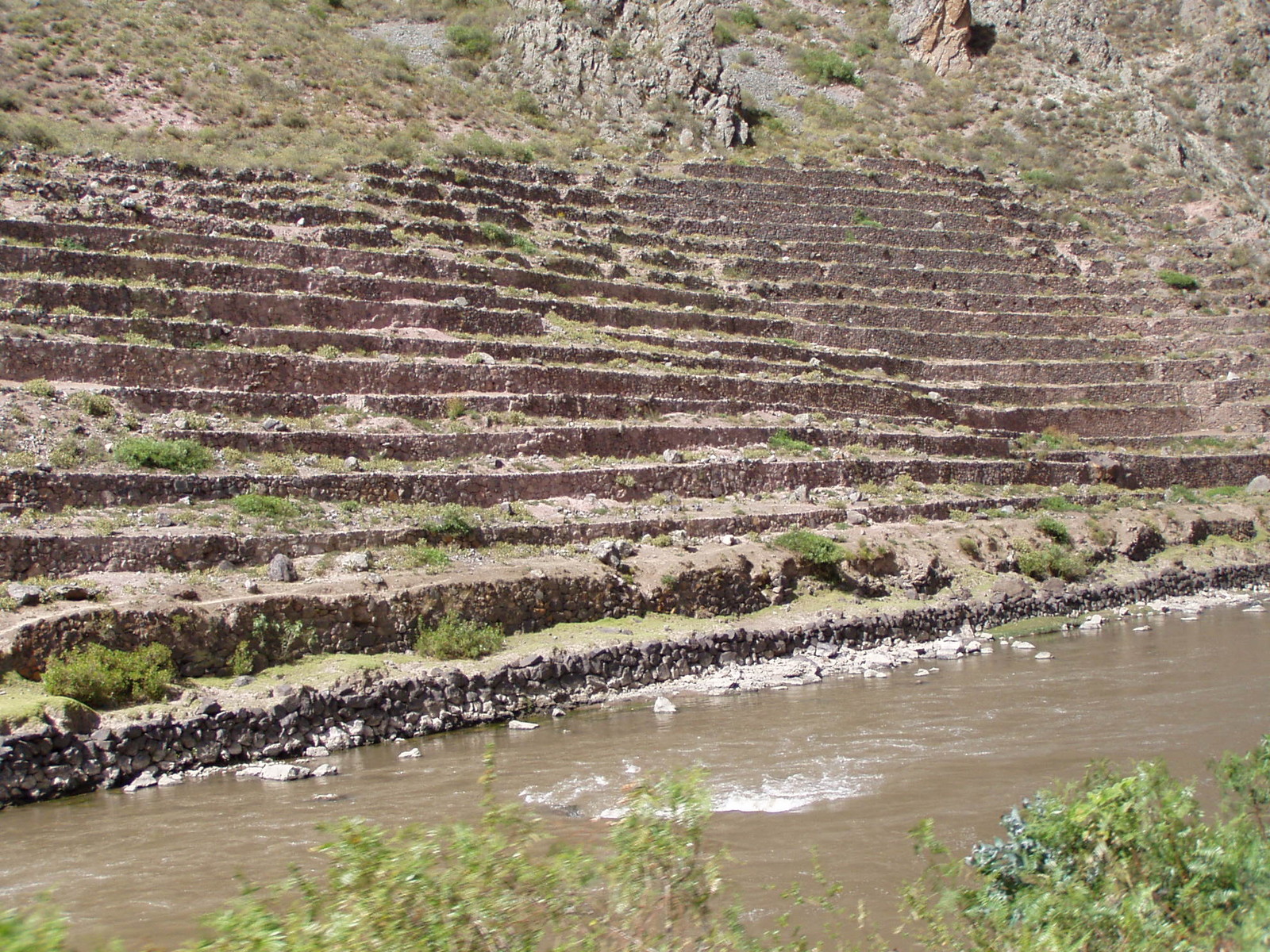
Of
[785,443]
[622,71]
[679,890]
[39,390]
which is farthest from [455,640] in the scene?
[622,71]

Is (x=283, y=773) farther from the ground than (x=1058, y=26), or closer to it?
closer to it

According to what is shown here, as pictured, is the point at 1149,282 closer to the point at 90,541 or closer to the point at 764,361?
the point at 764,361

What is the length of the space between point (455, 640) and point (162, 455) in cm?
589

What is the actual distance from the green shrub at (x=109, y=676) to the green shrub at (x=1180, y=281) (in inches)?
1434

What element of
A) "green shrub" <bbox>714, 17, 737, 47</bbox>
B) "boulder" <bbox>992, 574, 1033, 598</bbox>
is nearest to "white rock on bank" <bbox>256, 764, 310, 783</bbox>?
"boulder" <bbox>992, 574, 1033, 598</bbox>

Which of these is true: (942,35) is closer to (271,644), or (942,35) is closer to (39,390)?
(39,390)

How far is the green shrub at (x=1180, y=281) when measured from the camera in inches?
1417

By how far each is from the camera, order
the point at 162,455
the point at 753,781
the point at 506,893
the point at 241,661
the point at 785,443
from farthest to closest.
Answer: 1. the point at 785,443
2. the point at 162,455
3. the point at 241,661
4. the point at 753,781
5. the point at 506,893

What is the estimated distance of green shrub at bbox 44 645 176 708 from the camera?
36.0ft

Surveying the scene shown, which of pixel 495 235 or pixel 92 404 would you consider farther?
pixel 495 235

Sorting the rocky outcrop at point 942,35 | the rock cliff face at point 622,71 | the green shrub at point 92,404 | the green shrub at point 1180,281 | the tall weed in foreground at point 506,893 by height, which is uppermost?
the rocky outcrop at point 942,35

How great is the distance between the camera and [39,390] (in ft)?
54.1

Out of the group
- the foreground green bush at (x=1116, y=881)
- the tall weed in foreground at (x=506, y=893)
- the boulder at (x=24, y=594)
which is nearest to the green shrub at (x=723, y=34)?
the boulder at (x=24, y=594)

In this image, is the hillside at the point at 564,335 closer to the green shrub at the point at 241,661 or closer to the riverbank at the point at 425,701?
the green shrub at the point at 241,661
